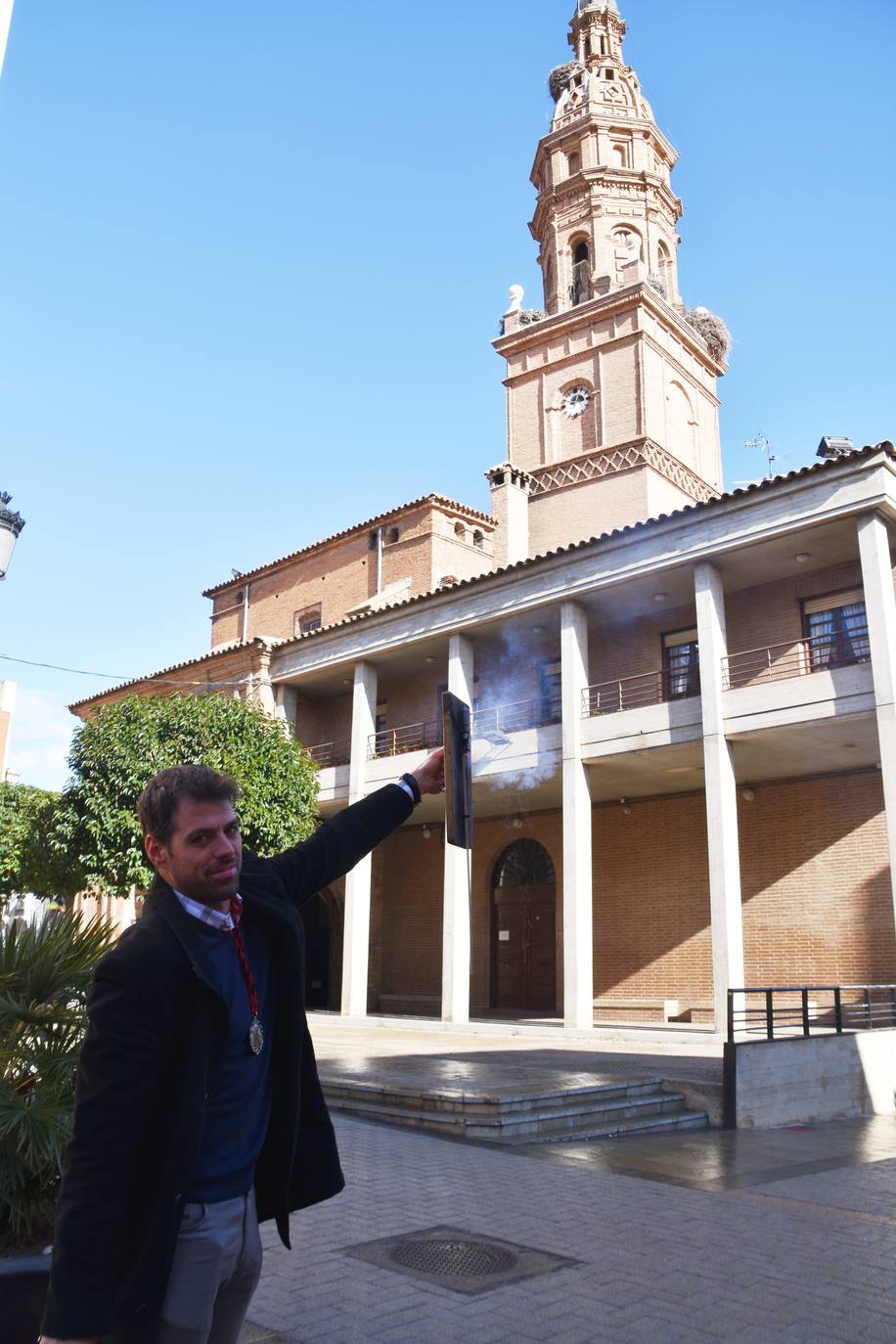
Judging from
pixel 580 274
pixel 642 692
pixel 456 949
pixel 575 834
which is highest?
pixel 580 274

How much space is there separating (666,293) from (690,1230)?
26515 millimetres

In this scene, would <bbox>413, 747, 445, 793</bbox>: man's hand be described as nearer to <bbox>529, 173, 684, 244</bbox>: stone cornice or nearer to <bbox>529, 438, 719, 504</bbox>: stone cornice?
<bbox>529, 438, 719, 504</bbox>: stone cornice

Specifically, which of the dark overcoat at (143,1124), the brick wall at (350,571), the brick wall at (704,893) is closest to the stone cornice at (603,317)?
the brick wall at (350,571)

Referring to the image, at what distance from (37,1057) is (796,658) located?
15.9m

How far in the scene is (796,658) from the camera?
17.9 m

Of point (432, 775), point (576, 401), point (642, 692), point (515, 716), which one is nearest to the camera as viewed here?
point (432, 775)

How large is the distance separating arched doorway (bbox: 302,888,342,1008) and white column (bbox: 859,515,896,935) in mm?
14701

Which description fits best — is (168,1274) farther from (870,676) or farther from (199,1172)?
(870,676)

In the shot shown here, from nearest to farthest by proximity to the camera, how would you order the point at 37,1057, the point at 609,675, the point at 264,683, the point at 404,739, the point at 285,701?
the point at 37,1057, the point at 609,675, the point at 404,739, the point at 264,683, the point at 285,701

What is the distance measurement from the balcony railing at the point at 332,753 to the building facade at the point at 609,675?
0.09m

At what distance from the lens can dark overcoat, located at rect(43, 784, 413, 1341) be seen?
1.98m

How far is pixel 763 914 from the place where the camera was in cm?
1827

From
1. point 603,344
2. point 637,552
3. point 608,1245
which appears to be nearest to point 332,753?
point 637,552

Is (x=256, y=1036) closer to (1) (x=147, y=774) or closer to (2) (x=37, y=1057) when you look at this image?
(2) (x=37, y=1057)
